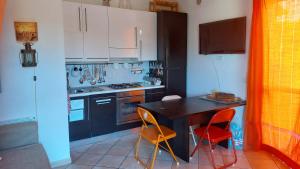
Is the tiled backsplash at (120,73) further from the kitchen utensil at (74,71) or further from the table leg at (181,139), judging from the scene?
the table leg at (181,139)

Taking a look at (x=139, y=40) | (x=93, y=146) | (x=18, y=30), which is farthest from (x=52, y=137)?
(x=139, y=40)

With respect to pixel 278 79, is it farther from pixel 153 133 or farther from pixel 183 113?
pixel 153 133

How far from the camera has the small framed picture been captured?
7.66ft

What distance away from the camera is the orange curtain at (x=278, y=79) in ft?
8.23

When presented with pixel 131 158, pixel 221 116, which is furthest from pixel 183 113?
pixel 131 158

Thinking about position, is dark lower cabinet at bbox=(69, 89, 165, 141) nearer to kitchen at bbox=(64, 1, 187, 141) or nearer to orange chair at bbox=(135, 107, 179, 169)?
kitchen at bbox=(64, 1, 187, 141)

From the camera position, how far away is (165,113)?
244 cm

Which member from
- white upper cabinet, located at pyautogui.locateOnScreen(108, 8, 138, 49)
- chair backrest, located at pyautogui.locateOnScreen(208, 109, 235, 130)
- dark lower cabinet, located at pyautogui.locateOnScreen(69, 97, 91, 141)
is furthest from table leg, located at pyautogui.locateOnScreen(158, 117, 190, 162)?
white upper cabinet, located at pyautogui.locateOnScreen(108, 8, 138, 49)

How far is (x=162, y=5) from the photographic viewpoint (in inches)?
169

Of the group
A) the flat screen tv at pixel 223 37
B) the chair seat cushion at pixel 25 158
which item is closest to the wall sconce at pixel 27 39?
the chair seat cushion at pixel 25 158

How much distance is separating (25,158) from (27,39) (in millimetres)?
1196

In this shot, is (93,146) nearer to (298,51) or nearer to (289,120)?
(289,120)

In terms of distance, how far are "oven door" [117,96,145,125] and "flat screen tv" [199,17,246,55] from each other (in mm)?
1397

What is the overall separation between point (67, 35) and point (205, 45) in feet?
7.15
